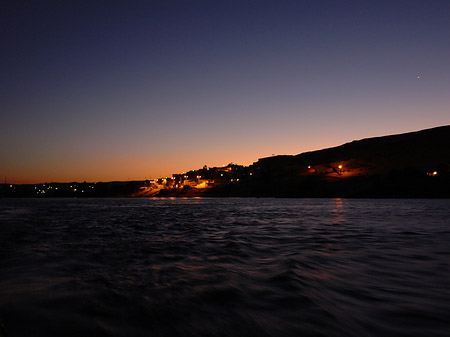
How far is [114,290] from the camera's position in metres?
5.52

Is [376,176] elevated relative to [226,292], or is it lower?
elevated

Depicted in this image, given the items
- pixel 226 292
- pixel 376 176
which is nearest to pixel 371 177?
pixel 376 176

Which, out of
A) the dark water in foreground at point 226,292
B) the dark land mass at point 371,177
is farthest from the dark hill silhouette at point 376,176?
the dark water in foreground at point 226,292

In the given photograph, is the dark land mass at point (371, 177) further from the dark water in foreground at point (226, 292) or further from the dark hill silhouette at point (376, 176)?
the dark water in foreground at point (226, 292)

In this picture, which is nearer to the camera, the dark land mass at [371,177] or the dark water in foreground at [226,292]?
the dark water in foreground at [226,292]

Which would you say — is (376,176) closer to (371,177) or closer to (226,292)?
(371,177)

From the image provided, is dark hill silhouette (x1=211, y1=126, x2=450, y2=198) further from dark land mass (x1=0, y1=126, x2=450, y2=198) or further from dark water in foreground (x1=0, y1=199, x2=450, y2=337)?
dark water in foreground (x1=0, y1=199, x2=450, y2=337)

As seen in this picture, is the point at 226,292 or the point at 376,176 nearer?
the point at 226,292

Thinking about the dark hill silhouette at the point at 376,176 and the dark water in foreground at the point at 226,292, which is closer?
the dark water in foreground at the point at 226,292

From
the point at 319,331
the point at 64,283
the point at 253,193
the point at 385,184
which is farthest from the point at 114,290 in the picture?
the point at 253,193

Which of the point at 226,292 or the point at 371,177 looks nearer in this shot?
the point at 226,292

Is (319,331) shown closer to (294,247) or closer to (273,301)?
(273,301)

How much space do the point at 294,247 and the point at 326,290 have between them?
5.10 metres

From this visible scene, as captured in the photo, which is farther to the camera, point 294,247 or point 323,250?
point 294,247
